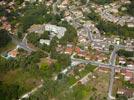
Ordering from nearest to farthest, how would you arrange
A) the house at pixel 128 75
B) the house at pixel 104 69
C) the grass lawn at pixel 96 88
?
the grass lawn at pixel 96 88
the house at pixel 128 75
the house at pixel 104 69

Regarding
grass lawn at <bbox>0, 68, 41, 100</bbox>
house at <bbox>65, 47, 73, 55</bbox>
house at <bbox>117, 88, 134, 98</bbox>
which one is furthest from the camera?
house at <bbox>65, 47, 73, 55</bbox>

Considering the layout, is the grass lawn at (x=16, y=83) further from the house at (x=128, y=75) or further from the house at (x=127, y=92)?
the house at (x=128, y=75)

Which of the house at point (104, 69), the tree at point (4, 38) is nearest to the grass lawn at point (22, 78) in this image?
the tree at point (4, 38)

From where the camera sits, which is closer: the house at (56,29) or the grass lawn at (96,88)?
the grass lawn at (96,88)

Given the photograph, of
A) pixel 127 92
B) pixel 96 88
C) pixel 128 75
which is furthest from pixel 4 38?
pixel 127 92

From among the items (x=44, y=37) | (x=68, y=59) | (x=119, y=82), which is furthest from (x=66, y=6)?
(x=119, y=82)

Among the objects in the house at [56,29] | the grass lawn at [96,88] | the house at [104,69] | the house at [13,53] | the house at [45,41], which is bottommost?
the grass lawn at [96,88]

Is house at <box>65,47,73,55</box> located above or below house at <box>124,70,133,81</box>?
above

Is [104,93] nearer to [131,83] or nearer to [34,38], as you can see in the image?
[131,83]

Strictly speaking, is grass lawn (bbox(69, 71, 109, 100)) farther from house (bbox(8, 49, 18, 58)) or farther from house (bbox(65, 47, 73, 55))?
house (bbox(8, 49, 18, 58))

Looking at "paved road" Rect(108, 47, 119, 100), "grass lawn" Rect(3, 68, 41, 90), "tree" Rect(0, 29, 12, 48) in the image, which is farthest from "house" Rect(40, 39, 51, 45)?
"paved road" Rect(108, 47, 119, 100)

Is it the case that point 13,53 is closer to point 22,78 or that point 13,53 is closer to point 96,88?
point 22,78
